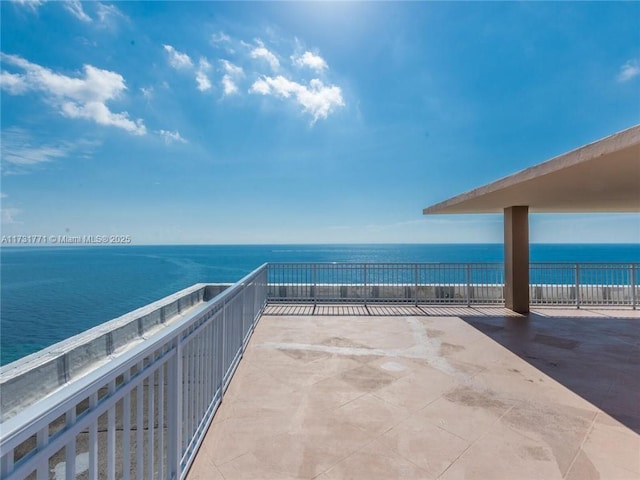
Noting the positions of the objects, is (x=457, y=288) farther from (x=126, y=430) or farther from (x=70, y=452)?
(x=70, y=452)

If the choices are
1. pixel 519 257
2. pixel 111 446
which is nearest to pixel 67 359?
pixel 111 446

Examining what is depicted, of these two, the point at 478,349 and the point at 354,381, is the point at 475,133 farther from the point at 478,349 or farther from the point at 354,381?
the point at 354,381

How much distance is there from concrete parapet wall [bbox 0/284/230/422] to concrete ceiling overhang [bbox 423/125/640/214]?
829 centimetres

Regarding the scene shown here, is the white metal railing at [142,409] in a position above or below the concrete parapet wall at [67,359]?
above

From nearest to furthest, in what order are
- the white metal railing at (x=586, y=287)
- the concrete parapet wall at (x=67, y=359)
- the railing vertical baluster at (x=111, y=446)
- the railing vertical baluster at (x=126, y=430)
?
1. the railing vertical baluster at (x=111, y=446)
2. the railing vertical baluster at (x=126, y=430)
3. the concrete parapet wall at (x=67, y=359)
4. the white metal railing at (x=586, y=287)

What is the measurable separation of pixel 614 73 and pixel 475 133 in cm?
603

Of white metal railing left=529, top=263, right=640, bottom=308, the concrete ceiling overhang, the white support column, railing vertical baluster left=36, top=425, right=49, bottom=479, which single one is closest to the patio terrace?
railing vertical baluster left=36, top=425, right=49, bottom=479

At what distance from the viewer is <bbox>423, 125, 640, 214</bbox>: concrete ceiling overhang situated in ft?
9.12

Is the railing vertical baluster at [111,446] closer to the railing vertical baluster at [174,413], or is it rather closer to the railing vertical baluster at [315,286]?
the railing vertical baluster at [174,413]

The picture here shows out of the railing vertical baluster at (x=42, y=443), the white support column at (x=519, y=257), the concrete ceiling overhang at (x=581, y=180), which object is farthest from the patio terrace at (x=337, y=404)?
the concrete ceiling overhang at (x=581, y=180)

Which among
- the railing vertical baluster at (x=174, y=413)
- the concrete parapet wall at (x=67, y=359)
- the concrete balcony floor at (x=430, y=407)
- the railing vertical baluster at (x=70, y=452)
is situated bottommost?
the concrete parapet wall at (x=67, y=359)

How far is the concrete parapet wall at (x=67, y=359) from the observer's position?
5.29 metres

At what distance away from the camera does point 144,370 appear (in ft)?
4.99

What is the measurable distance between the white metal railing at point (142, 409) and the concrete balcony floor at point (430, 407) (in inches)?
12.3
